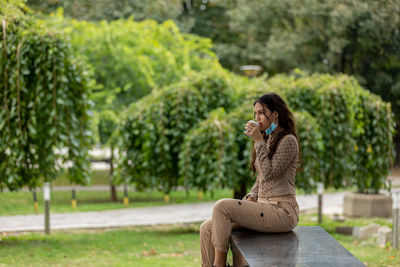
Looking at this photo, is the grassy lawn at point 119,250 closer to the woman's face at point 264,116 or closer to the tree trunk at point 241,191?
the tree trunk at point 241,191

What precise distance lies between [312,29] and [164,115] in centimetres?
1151

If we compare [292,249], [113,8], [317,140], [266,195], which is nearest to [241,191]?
[317,140]

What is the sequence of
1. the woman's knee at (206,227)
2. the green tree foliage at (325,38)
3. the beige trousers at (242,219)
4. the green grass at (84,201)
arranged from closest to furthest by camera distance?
1. the beige trousers at (242,219)
2. the woman's knee at (206,227)
3. the green grass at (84,201)
4. the green tree foliage at (325,38)

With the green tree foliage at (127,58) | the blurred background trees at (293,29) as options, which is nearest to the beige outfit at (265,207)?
the blurred background trees at (293,29)

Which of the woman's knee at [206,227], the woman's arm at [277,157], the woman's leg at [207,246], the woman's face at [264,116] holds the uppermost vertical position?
the woman's face at [264,116]

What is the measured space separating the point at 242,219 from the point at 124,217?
903cm

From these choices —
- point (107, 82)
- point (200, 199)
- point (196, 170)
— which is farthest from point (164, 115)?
point (200, 199)

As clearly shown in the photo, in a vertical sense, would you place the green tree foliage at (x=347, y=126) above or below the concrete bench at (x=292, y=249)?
above

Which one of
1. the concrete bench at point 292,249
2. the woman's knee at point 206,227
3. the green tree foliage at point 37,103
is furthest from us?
the green tree foliage at point 37,103

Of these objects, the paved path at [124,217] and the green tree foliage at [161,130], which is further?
the paved path at [124,217]

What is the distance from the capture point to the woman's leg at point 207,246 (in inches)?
136

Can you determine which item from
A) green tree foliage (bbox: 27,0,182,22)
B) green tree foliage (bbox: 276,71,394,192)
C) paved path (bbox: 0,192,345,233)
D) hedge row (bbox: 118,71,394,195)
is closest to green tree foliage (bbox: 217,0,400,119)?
green tree foliage (bbox: 27,0,182,22)

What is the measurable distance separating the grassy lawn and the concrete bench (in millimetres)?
3022

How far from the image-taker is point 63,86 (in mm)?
6727
